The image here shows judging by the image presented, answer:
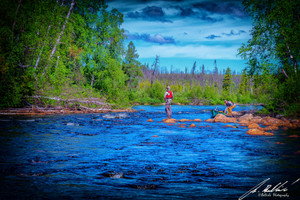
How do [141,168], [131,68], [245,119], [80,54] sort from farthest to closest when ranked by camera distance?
[131,68]
[80,54]
[245,119]
[141,168]

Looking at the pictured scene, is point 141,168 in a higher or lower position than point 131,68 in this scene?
lower

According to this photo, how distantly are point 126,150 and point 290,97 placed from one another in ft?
56.5

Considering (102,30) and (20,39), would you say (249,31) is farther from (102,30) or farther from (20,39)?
(20,39)

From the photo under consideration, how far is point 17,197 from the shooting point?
205 inches

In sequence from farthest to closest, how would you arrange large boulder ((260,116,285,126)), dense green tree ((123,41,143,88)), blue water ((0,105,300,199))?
1. dense green tree ((123,41,143,88))
2. large boulder ((260,116,285,126))
3. blue water ((0,105,300,199))

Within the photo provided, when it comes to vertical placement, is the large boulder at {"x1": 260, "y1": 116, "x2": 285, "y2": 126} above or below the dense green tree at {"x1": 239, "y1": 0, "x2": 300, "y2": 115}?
below
